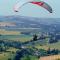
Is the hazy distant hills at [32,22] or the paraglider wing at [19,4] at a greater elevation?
the paraglider wing at [19,4]

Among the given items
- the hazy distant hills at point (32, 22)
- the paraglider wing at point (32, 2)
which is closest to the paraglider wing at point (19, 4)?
the paraglider wing at point (32, 2)

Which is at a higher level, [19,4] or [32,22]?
[19,4]

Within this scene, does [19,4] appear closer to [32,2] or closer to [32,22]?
[32,2]

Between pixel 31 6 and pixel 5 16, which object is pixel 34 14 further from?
pixel 5 16

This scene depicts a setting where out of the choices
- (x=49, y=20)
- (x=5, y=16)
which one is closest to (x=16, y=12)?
(x=5, y=16)

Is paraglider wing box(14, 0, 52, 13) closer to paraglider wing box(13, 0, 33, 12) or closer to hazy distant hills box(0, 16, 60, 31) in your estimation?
paraglider wing box(13, 0, 33, 12)

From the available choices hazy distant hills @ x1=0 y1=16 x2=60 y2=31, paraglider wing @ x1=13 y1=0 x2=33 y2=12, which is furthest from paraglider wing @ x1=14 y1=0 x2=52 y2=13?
hazy distant hills @ x1=0 y1=16 x2=60 y2=31

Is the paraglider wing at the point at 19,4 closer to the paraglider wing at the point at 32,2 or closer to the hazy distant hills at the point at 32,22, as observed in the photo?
the paraglider wing at the point at 32,2

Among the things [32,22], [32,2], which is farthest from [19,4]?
[32,22]
